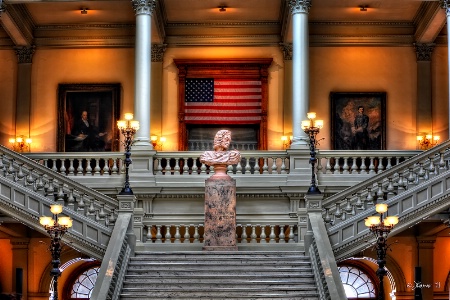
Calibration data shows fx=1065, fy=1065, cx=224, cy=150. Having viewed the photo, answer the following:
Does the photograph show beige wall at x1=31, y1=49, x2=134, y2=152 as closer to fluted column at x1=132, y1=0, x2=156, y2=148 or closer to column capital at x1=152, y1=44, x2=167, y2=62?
column capital at x1=152, y1=44, x2=167, y2=62

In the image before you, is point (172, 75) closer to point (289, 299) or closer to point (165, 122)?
point (165, 122)

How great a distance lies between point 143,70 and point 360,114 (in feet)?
25.1

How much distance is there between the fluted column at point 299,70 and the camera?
90.0ft

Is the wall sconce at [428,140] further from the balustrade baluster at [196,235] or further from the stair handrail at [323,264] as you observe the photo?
the balustrade baluster at [196,235]

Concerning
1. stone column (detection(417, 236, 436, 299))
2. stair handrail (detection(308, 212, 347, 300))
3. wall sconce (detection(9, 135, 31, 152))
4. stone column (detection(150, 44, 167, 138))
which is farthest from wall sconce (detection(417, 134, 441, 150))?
wall sconce (detection(9, 135, 31, 152))

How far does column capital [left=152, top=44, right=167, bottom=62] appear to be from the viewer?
104 ft

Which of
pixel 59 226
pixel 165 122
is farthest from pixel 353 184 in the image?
pixel 59 226

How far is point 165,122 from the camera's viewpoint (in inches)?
1261

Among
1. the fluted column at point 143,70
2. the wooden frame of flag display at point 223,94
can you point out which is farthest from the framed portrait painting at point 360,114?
the fluted column at point 143,70

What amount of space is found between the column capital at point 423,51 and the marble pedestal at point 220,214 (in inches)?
403

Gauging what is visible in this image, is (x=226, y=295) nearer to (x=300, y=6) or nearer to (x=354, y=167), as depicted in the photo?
(x=354, y=167)

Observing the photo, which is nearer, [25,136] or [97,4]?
[97,4]

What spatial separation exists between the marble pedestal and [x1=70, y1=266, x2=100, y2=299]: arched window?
742 centimetres

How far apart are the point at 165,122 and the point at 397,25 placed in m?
7.55
